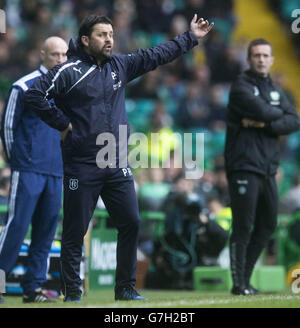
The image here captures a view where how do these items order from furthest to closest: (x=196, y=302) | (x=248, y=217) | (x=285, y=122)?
(x=285, y=122) → (x=248, y=217) → (x=196, y=302)

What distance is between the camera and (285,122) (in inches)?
338

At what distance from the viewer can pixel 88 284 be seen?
33.9 ft

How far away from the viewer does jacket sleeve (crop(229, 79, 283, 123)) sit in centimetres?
843

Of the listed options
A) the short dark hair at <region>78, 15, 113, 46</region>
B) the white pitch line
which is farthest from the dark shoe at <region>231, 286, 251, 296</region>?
the short dark hair at <region>78, 15, 113, 46</region>

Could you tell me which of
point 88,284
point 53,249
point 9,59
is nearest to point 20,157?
point 53,249

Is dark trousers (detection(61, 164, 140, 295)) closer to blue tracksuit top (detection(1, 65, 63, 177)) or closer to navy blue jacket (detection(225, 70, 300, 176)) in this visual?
blue tracksuit top (detection(1, 65, 63, 177))

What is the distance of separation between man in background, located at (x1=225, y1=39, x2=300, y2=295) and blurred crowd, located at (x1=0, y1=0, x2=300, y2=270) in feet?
Answer: 15.5

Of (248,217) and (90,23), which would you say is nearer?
(90,23)

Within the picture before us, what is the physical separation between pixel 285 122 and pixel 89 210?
2.41m

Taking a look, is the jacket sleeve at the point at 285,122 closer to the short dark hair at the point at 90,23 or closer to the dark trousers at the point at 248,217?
the dark trousers at the point at 248,217

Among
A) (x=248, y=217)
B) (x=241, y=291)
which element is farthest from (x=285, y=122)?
(x=241, y=291)

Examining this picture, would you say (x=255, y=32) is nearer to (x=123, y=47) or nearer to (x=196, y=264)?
(x=123, y=47)

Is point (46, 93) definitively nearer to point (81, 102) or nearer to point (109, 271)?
point (81, 102)

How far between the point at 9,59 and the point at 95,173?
8.97 m
